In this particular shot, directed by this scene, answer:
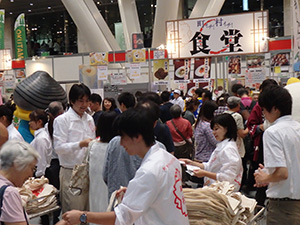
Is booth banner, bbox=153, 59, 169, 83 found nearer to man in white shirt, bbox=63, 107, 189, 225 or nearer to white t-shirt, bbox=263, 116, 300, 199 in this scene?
white t-shirt, bbox=263, 116, 300, 199

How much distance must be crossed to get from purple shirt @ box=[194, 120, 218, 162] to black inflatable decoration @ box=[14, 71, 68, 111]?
2140 mm

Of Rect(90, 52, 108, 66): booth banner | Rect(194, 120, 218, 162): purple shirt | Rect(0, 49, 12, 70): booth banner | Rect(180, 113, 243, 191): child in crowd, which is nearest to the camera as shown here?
Rect(180, 113, 243, 191): child in crowd

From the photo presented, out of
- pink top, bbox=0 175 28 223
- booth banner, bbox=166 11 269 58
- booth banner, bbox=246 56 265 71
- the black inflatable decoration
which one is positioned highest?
booth banner, bbox=166 11 269 58

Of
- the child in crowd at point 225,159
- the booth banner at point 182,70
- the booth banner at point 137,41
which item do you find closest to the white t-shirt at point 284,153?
the child in crowd at point 225,159

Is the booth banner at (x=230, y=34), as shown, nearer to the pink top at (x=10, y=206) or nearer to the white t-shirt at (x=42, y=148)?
the white t-shirt at (x=42, y=148)

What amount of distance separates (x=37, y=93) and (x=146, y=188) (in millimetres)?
4504

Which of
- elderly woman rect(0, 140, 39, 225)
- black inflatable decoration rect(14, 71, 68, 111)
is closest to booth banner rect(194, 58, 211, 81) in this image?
black inflatable decoration rect(14, 71, 68, 111)

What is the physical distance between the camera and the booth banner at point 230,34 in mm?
9875

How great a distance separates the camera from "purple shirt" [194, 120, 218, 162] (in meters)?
5.88

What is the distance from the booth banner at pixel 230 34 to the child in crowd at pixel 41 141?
19.1ft

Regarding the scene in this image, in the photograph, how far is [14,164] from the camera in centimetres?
224

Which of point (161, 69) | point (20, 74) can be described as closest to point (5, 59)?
point (20, 74)

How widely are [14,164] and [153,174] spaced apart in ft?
2.60

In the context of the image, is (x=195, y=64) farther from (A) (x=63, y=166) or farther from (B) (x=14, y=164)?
(B) (x=14, y=164)
